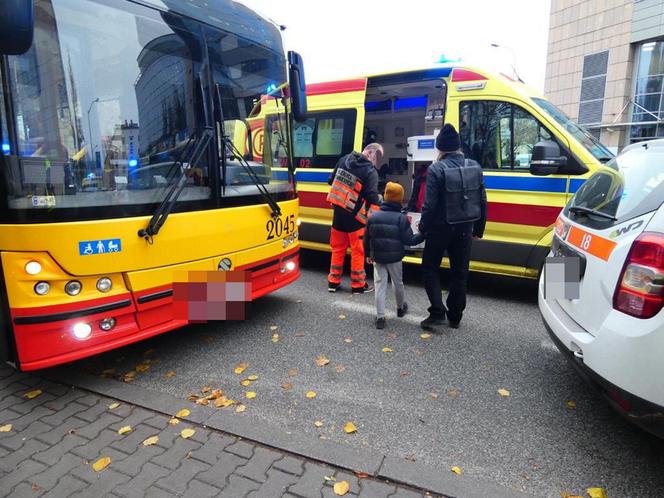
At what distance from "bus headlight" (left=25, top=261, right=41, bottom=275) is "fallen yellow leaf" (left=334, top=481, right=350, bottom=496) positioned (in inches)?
87.0

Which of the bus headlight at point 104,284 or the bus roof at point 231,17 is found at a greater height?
the bus roof at point 231,17

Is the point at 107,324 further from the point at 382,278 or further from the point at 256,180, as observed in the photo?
the point at 382,278

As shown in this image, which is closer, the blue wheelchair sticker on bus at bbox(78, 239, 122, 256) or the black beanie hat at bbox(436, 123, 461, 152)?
the blue wheelchair sticker on bus at bbox(78, 239, 122, 256)

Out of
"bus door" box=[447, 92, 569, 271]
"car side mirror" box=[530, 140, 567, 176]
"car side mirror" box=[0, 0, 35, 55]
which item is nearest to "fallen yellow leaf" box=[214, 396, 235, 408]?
"car side mirror" box=[0, 0, 35, 55]

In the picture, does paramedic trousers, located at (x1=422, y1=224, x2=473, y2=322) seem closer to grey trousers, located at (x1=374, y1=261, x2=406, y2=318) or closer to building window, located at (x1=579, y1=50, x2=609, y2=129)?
grey trousers, located at (x1=374, y1=261, x2=406, y2=318)

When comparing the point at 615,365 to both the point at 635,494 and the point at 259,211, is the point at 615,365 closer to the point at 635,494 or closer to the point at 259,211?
the point at 635,494

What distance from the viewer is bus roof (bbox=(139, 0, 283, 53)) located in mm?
3357

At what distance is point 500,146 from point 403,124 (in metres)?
3.46

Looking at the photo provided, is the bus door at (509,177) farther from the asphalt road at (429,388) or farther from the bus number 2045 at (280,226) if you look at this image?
the bus number 2045 at (280,226)

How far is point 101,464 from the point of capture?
8.05 feet

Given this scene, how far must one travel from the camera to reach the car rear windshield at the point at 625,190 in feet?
7.47

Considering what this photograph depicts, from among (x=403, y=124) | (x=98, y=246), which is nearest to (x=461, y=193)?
(x=98, y=246)

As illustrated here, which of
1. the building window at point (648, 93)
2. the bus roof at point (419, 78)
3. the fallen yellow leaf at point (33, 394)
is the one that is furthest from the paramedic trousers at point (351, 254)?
the building window at point (648, 93)

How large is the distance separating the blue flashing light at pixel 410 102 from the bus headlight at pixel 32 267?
6.22 meters
